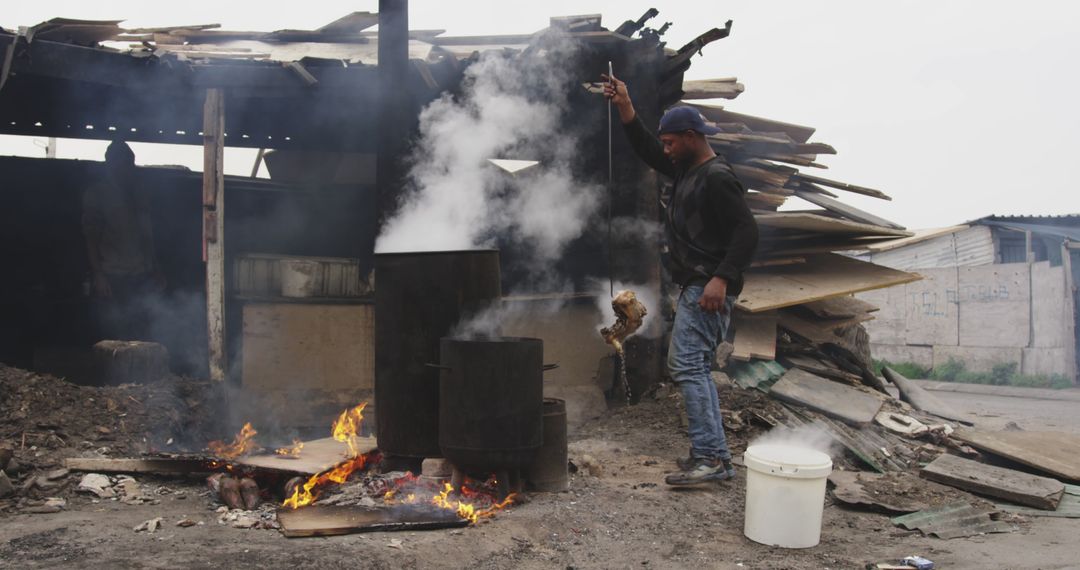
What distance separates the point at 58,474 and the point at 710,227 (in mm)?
4323

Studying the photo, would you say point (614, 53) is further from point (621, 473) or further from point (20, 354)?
point (20, 354)

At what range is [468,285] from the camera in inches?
177

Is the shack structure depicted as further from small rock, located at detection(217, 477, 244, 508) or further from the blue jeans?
small rock, located at detection(217, 477, 244, 508)

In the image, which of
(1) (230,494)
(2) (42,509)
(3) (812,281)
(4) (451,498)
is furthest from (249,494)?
(3) (812,281)

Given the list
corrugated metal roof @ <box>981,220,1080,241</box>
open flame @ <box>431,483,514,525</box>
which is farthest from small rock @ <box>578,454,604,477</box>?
corrugated metal roof @ <box>981,220,1080,241</box>

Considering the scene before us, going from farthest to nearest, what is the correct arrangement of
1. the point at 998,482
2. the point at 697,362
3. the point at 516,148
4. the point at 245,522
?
the point at 516,148 → the point at 998,482 → the point at 697,362 → the point at 245,522

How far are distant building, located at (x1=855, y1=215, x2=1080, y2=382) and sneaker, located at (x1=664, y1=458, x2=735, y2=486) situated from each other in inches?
482

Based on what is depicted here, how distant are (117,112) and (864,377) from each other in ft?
29.6

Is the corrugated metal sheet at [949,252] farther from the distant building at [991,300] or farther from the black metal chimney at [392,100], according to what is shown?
the black metal chimney at [392,100]

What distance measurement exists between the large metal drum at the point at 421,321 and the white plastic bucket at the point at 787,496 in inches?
72.6

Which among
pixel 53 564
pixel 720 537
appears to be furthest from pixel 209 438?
pixel 720 537

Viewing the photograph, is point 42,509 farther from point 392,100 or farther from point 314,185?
point 314,185

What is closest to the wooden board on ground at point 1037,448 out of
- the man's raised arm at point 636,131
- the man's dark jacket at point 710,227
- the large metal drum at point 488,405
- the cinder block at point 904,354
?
the man's dark jacket at point 710,227

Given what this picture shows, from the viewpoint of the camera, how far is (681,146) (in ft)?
15.7
